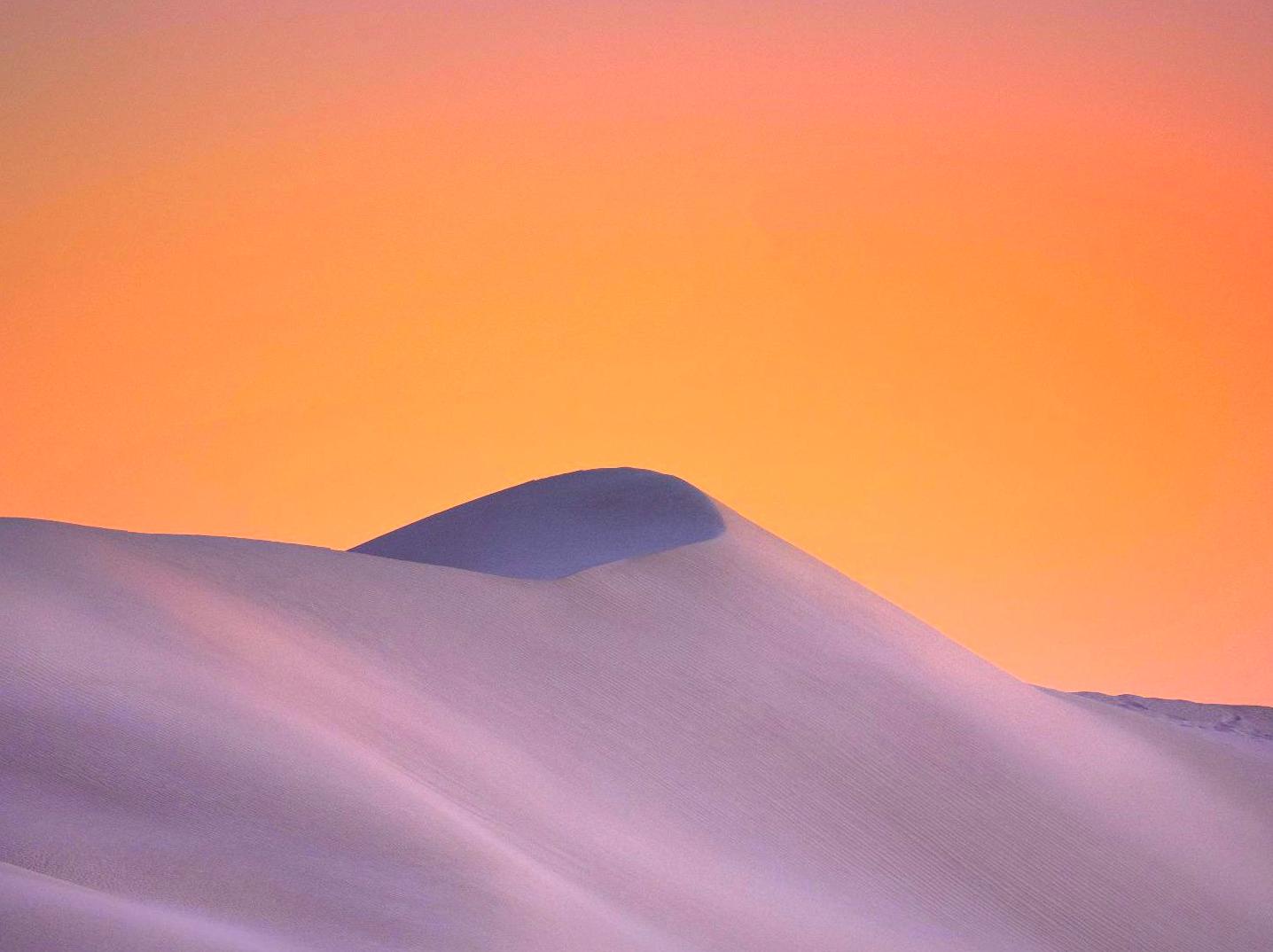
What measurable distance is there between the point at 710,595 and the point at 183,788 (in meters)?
4.68

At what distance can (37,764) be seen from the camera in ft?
16.7

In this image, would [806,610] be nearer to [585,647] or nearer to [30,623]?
[585,647]

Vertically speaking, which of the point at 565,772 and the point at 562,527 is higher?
the point at 562,527

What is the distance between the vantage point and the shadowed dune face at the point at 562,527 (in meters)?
10.1

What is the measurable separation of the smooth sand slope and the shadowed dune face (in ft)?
0.78

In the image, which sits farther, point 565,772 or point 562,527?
point 562,527

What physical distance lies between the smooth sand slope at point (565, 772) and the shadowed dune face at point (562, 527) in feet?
0.78

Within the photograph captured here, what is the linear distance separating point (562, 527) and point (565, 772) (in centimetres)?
393

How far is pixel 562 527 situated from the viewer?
35.8ft

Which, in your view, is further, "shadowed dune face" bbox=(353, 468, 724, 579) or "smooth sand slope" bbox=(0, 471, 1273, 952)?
"shadowed dune face" bbox=(353, 468, 724, 579)

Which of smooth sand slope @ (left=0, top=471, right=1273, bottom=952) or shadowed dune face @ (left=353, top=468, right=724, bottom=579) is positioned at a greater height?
shadowed dune face @ (left=353, top=468, right=724, bottom=579)

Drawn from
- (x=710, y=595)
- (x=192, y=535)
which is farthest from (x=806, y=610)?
(x=192, y=535)

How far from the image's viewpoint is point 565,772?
710 centimetres

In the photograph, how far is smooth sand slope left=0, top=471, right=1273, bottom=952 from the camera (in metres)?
4.82
